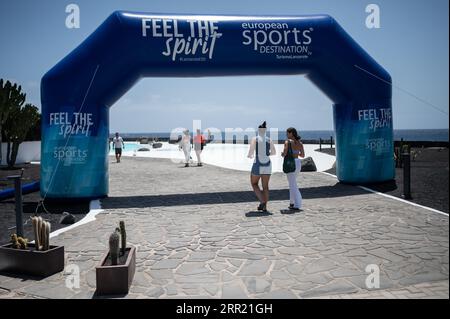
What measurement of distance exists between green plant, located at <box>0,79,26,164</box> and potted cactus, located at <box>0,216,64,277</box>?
16181 mm

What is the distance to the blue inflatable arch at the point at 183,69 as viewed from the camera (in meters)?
8.11

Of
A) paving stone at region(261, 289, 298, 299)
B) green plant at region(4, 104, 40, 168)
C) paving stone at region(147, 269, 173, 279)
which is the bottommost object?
paving stone at region(261, 289, 298, 299)

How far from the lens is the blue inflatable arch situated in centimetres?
811

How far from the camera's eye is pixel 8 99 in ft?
58.1

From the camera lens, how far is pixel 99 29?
8180mm

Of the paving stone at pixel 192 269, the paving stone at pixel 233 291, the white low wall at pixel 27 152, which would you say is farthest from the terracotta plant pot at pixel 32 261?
the white low wall at pixel 27 152

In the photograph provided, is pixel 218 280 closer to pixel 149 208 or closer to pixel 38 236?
pixel 38 236

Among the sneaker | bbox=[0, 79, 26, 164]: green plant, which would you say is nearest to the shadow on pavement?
the sneaker

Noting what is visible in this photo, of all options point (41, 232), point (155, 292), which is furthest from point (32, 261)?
point (155, 292)

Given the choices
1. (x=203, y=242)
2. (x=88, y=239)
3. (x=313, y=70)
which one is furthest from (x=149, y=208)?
(x=313, y=70)

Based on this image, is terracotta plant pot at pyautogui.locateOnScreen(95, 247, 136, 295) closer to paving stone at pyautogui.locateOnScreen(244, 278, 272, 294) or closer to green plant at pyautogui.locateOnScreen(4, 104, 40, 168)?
paving stone at pyautogui.locateOnScreen(244, 278, 272, 294)

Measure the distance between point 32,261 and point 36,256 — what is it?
88mm
